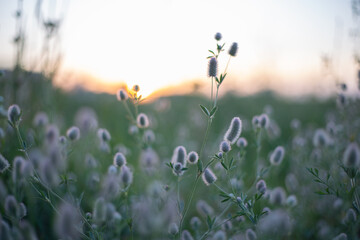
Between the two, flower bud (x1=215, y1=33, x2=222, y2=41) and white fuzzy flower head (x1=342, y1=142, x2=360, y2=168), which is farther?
flower bud (x1=215, y1=33, x2=222, y2=41)

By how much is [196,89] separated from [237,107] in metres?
2.63

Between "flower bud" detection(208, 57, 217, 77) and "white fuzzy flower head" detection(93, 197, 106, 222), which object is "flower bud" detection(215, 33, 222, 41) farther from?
"white fuzzy flower head" detection(93, 197, 106, 222)

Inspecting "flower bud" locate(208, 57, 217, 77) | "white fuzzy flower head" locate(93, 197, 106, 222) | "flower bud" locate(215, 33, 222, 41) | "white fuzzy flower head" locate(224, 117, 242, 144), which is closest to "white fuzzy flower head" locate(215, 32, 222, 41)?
"flower bud" locate(215, 33, 222, 41)

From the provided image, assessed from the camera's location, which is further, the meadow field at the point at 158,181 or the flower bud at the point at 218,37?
the flower bud at the point at 218,37

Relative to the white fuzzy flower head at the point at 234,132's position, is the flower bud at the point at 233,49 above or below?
above

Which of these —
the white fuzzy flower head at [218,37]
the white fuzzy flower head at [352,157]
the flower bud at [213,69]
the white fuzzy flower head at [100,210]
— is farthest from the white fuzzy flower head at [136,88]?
the white fuzzy flower head at [352,157]

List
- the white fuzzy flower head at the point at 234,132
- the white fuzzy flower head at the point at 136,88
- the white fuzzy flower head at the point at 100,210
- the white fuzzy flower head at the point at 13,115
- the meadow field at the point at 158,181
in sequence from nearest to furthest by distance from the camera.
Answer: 1. the white fuzzy flower head at the point at 100,210
2. the meadow field at the point at 158,181
3. the white fuzzy flower head at the point at 13,115
4. the white fuzzy flower head at the point at 234,132
5. the white fuzzy flower head at the point at 136,88

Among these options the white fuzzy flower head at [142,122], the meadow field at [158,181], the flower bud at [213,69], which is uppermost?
the flower bud at [213,69]

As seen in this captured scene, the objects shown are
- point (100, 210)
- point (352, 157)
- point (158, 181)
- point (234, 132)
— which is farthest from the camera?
point (158, 181)

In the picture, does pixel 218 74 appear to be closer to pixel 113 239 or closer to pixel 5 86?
pixel 113 239

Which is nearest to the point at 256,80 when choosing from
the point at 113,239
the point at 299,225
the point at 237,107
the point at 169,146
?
the point at 237,107

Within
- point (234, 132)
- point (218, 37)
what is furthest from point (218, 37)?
point (234, 132)

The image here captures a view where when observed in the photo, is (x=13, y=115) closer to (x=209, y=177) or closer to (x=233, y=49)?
(x=209, y=177)

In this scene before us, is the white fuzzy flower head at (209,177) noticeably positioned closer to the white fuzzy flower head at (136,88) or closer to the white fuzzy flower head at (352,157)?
the white fuzzy flower head at (352,157)
